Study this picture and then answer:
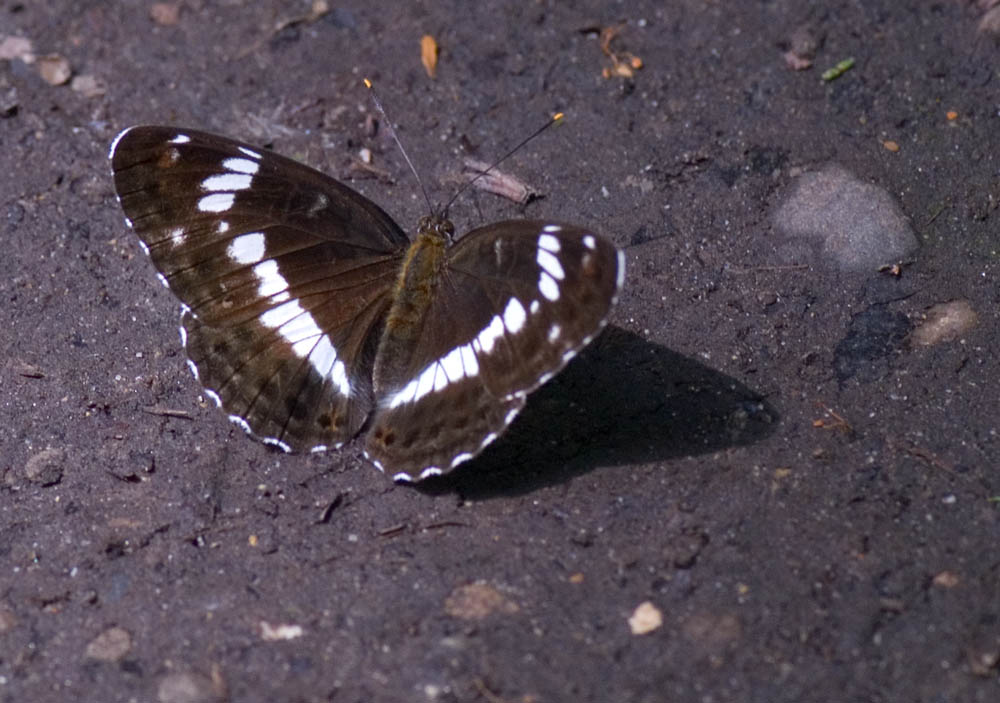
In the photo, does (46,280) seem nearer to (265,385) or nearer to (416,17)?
(265,385)

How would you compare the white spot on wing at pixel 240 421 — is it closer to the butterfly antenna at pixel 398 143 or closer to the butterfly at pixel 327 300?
the butterfly at pixel 327 300

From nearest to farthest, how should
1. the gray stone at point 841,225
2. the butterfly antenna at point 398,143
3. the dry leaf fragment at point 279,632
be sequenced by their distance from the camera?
the dry leaf fragment at point 279,632
the gray stone at point 841,225
the butterfly antenna at point 398,143

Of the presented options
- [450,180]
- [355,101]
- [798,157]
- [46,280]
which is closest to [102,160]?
[46,280]

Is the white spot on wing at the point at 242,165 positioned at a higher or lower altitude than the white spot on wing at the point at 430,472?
higher

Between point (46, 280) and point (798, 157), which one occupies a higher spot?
point (46, 280)

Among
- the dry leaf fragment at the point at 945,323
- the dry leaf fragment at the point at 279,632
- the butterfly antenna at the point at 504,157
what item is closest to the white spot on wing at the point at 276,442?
the dry leaf fragment at the point at 279,632
